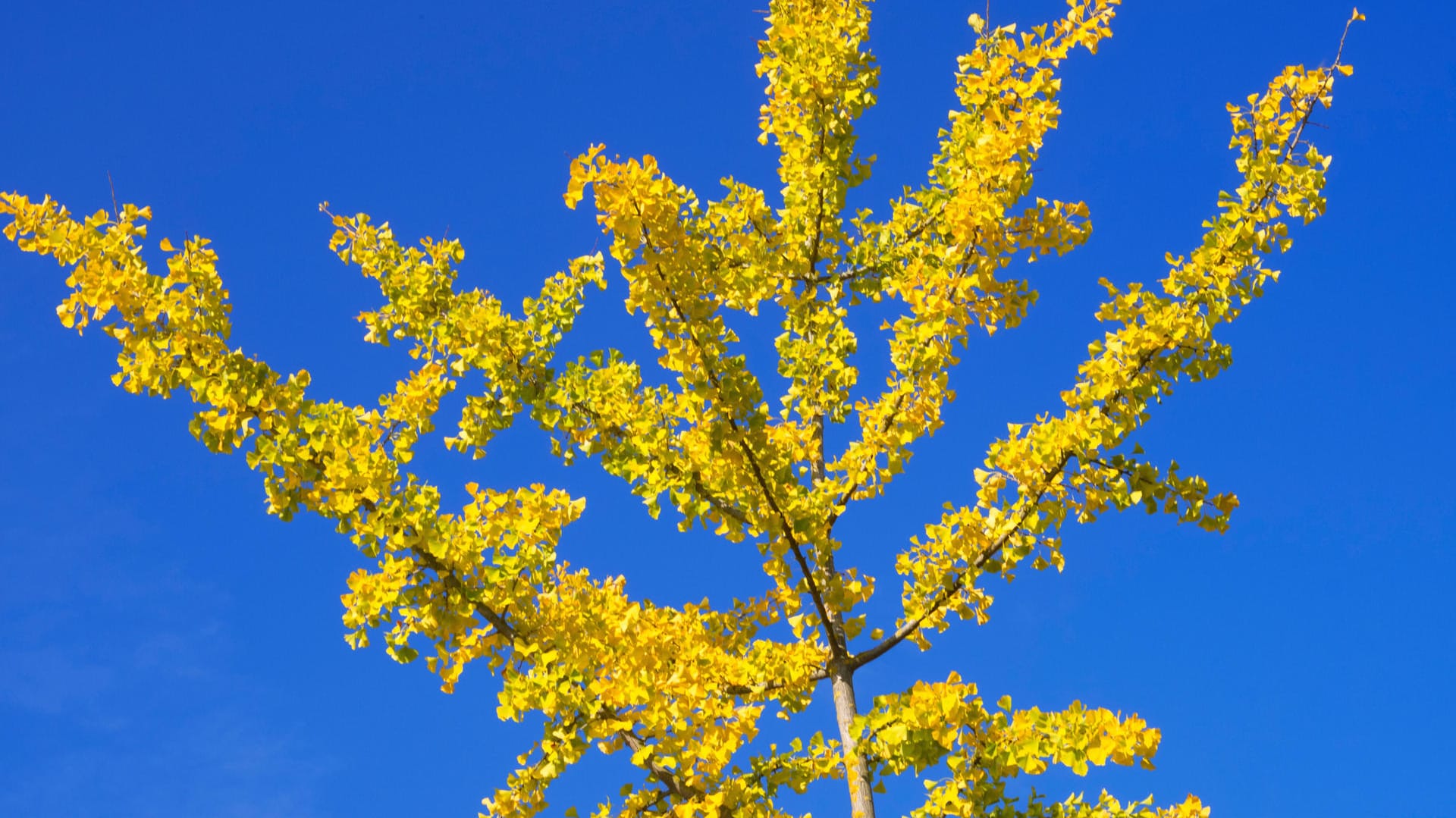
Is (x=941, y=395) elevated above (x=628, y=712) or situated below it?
above

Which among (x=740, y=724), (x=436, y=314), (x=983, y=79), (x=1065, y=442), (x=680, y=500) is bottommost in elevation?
(x=740, y=724)

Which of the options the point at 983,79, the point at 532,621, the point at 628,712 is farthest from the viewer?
the point at 983,79

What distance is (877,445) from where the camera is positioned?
6570 millimetres

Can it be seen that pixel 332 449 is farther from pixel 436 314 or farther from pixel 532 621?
pixel 436 314

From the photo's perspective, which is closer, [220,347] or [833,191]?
[220,347]

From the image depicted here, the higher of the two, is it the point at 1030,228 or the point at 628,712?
Result: the point at 1030,228

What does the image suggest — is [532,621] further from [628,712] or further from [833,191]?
[833,191]

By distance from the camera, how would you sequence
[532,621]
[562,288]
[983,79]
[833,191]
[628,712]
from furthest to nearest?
[833,191]
[562,288]
[983,79]
[532,621]
[628,712]

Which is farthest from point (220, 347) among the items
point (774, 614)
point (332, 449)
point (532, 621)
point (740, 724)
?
point (774, 614)

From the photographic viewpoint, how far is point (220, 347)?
16.5 feet

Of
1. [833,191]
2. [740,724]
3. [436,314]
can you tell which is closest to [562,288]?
[436,314]

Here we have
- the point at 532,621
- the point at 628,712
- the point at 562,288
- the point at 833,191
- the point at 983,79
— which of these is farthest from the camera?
the point at 833,191

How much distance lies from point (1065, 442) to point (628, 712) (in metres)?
2.30

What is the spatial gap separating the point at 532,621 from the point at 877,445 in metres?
→ 2.41
